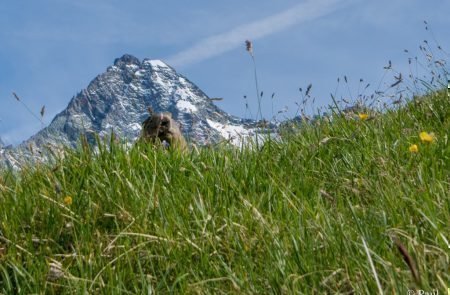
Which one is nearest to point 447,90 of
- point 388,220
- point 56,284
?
point 388,220

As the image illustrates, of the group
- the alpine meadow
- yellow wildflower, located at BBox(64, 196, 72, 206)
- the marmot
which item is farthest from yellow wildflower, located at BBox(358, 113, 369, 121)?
yellow wildflower, located at BBox(64, 196, 72, 206)

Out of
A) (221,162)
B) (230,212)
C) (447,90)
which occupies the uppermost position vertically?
(447,90)

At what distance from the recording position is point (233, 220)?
4.43 m

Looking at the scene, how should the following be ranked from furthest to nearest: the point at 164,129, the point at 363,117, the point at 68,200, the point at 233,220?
the point at 164,129 < the point at 363,117 < the point at 68,200 < the point at 233,220

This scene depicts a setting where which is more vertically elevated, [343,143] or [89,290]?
[343,143]

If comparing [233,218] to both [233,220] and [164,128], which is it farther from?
[164,128]

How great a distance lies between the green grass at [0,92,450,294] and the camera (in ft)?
11.5

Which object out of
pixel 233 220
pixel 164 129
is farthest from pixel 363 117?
pixel 233 220

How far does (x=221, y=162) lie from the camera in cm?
570

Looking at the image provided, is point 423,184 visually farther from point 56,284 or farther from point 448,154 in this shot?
point 56,284

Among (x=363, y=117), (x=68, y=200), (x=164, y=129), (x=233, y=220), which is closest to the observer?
(x=233, y=220)

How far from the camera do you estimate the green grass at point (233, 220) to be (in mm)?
3520

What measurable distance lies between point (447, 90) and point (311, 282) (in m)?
4.73

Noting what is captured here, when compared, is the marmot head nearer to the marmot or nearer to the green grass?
the marmot
